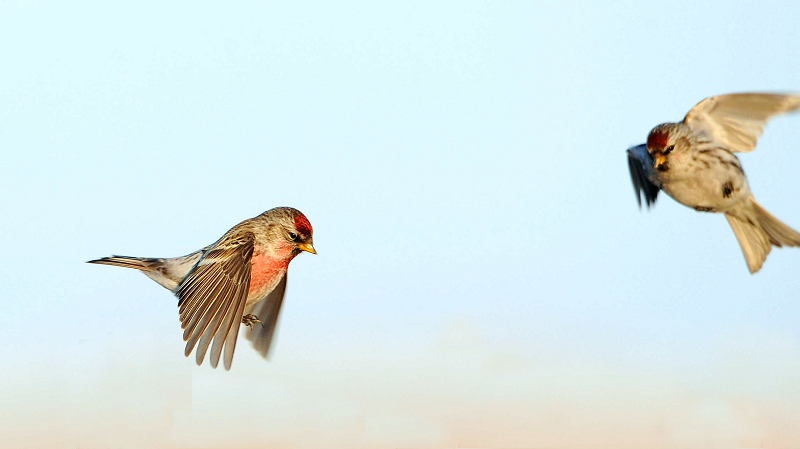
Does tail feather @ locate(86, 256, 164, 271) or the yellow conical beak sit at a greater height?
the yellow conical beak

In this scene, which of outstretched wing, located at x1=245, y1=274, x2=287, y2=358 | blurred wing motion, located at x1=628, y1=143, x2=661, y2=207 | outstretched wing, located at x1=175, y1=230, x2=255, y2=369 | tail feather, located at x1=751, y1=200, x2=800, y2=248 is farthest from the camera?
blurred wing motion, located at x1=628, y1=143, x2=661, y2=207

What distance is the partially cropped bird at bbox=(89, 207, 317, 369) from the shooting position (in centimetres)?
496

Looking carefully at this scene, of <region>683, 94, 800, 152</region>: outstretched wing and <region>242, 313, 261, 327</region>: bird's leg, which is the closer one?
<region>683, 94, 800, 152</region>: outstretched wing

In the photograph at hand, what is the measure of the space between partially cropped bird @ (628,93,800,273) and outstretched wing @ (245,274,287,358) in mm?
2732

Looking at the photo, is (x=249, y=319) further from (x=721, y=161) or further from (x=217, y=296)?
(x=721, y=161)

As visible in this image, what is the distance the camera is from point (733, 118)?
5863 millimetres

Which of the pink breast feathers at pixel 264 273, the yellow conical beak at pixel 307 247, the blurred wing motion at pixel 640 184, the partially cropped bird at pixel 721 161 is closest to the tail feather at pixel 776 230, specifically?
the partially cropped bird at pixel 721 161

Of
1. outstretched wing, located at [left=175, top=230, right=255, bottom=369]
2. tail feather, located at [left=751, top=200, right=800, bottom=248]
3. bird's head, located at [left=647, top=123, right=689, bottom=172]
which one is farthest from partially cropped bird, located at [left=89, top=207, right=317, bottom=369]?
tail feather, located at [left=751, top=200, right=800, bottom=248]

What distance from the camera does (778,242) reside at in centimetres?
592

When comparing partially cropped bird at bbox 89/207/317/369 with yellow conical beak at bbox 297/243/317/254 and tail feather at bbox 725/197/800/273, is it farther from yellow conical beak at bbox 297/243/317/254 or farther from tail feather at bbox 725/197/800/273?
tail feather at bbox 725/197/800/273

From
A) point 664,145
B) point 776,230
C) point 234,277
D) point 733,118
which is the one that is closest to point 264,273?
point 234,277

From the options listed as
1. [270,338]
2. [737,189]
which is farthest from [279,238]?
[737,189]

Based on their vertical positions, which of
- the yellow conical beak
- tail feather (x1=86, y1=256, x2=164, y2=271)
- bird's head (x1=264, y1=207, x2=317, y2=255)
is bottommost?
tail feather (x1=86, y1=256, x2=164, y2=271)

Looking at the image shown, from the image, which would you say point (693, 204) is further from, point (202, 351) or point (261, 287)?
point (202, 351)
